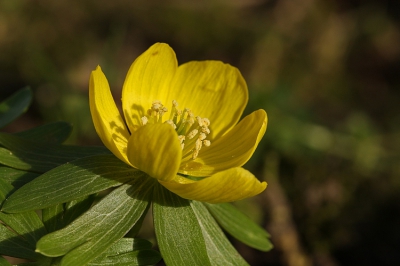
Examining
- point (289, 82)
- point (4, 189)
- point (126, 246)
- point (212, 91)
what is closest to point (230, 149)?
point (212, 91)

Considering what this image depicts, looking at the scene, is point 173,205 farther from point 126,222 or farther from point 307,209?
point 307,209

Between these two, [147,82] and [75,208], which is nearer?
[75,208]

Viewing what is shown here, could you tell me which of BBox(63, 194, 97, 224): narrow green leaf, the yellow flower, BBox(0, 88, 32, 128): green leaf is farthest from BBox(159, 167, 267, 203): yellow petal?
BBox(0, 88, 32, 128): green leaf

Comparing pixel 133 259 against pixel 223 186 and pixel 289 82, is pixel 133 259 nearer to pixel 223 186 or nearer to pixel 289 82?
pixel 223 186

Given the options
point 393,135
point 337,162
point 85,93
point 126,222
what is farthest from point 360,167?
point 126,222

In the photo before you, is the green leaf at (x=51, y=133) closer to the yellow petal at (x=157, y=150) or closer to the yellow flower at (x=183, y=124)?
the yellow flower at (x=183, y=124)

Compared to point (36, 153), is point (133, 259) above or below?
below

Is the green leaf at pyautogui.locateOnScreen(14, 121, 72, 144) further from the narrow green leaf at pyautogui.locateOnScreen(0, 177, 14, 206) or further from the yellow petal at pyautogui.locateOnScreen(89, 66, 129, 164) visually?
the narrow green leaf at pyautogui.locateOnScreen(0, 177, 14, 206)
